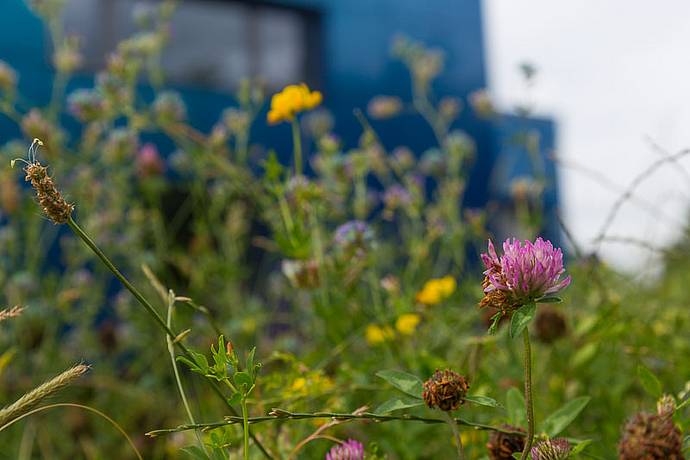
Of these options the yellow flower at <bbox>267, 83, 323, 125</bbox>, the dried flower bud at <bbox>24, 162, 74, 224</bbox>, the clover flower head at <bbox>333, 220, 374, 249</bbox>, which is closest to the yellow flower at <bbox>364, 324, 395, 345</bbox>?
the clover flower head at <bbox>333, 220, 374, 249</bbox>

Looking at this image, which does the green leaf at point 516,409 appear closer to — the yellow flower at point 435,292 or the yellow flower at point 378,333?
the yellow flower at point 378,333

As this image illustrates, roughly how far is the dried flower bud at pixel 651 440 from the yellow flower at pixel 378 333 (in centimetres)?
70

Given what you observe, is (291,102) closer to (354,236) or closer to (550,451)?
(354,236)

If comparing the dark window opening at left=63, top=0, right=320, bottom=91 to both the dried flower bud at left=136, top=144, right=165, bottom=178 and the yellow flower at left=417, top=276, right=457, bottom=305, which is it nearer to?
the dried flower bud at left=136, top=144, right=165, bottom=178

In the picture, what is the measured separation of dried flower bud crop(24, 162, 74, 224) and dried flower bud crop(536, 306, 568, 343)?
889 mm

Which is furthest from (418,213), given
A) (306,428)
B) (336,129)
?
(336,129)

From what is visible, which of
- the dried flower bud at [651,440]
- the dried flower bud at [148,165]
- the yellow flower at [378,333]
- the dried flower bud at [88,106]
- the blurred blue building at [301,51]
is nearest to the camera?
the dried flower bud at [651,440]

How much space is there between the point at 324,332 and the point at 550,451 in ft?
3.21

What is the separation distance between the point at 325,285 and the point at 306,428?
0.31 metres

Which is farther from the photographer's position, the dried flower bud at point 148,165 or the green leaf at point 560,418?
the dried flower bud at point 148,165

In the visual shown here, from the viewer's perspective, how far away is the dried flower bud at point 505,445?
0.72 meters

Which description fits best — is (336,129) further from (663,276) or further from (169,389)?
(169,389)

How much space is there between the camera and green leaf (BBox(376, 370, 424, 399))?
69 centimetres

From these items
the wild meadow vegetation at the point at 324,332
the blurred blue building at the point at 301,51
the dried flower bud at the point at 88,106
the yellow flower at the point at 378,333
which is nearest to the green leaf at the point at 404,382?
the wild meadow vegetation at the point at 324,332
